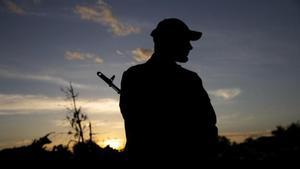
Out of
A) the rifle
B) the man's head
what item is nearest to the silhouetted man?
the man's head

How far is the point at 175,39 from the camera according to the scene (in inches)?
136

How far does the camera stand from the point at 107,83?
6.83 meters

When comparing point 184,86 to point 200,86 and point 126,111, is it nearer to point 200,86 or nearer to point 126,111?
point 200,86

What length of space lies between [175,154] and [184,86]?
25.4 inches

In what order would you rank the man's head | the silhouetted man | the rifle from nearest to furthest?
1. the silhouetted man
2. the man's head
3. the rifle

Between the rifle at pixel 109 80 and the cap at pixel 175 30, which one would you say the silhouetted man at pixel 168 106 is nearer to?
the cap at pixel 175 30

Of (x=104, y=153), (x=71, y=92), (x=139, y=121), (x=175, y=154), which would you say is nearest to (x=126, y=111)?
(x=139, y=121)

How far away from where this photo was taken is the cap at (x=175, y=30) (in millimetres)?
3441

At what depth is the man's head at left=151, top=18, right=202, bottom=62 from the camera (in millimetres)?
3441

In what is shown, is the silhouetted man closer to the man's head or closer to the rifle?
the man's head

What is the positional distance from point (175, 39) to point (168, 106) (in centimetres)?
70

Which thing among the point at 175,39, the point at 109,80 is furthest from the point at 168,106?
the point at 109,80

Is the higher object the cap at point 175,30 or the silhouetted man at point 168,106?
the cap at point 175,30

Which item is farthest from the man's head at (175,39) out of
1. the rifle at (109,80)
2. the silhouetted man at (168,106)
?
the rifle at (109,80)
